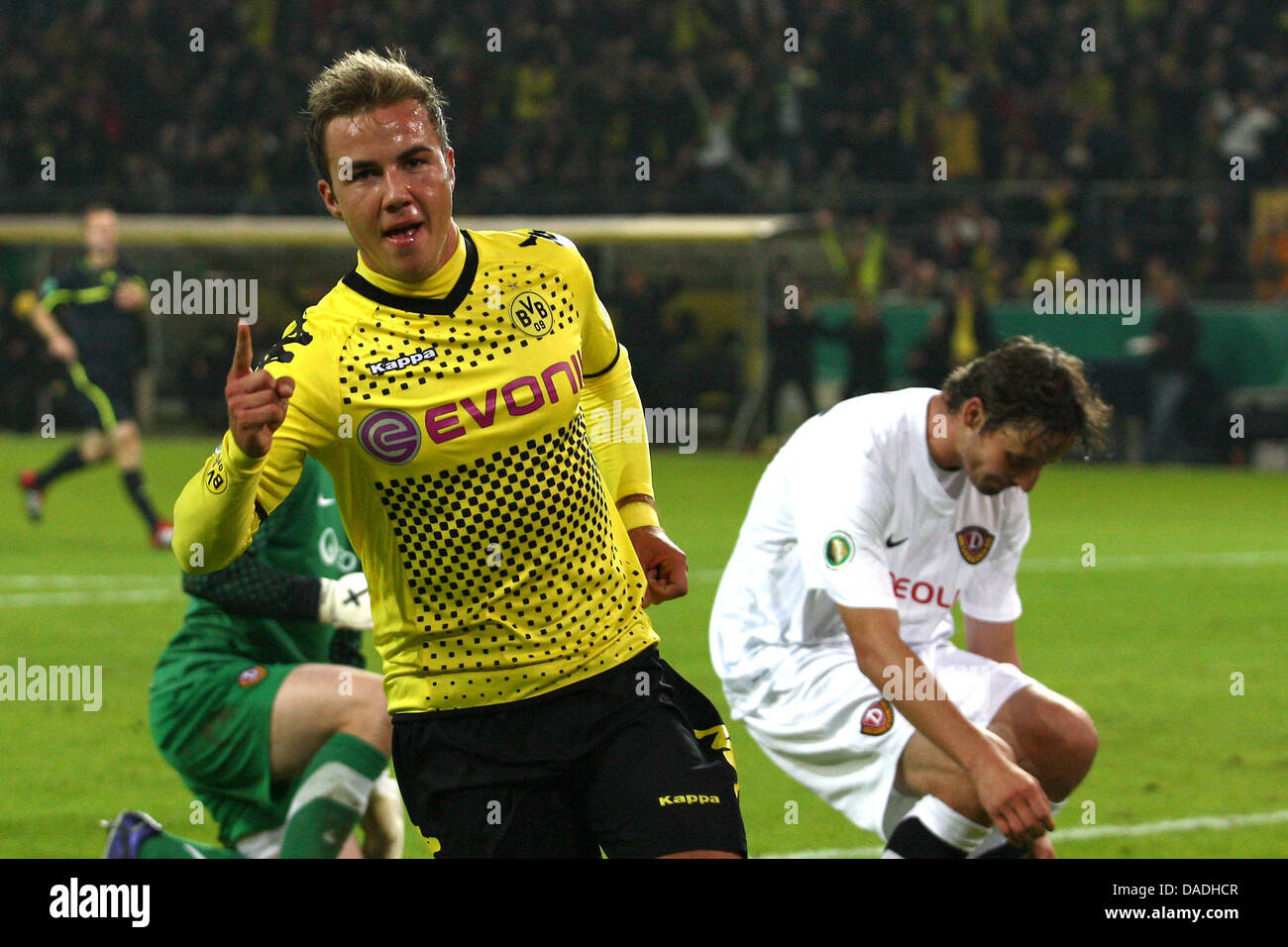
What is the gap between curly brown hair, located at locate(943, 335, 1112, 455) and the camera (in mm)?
4512

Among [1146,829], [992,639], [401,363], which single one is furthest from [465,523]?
[1146,829]

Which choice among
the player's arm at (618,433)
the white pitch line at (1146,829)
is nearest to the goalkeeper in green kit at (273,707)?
the player's arm at (618,433)

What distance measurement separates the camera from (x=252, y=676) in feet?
15.9

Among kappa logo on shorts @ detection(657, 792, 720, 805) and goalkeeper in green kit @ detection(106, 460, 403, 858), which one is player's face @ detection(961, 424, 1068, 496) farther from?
goalkeeper in green kit @ detection(106, 460, 403, 858)

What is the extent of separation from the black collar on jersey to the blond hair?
197 millimetres

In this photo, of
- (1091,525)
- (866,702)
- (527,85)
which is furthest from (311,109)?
(527,85)

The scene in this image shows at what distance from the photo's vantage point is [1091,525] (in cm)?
1433

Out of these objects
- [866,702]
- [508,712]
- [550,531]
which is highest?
[550,531]

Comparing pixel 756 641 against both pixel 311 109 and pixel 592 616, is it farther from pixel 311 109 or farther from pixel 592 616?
pixel 311 109

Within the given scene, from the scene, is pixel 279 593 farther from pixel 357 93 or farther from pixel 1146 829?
pixel 1146 829

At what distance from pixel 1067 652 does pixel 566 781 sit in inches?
244

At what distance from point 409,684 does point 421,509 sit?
33 centimetres

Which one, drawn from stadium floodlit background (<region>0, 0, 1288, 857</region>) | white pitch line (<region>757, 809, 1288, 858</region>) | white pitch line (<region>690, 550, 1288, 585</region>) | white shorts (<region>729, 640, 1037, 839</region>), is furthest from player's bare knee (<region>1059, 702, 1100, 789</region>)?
white pitch line (<region>690, 550, 1288, 585</region>)

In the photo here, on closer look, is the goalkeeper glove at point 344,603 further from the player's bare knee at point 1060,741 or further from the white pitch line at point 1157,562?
the white pitch line at point 1157,562
